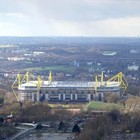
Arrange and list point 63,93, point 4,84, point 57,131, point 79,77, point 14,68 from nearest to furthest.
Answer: point 57,131 → point 63,93 → point 4,84 → point 79,77 → point 14,68

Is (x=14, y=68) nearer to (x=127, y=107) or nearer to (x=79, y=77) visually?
(x=79, y=77)

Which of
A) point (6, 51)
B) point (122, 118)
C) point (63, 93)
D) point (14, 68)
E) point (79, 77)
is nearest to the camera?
point (122, 118)

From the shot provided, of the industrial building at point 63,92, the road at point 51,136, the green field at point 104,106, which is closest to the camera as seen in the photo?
the road at point 51,136

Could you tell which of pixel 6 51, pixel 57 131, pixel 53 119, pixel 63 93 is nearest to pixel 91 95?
pixel 63 93

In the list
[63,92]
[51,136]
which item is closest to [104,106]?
[63,92]

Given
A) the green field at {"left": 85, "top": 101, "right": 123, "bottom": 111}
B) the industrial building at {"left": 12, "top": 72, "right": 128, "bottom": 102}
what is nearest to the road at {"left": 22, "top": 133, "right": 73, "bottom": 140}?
the green field at {"left": 85, "top": 101, "right": 123, "bottom": 111}

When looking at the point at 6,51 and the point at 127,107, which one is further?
the point at 6,51

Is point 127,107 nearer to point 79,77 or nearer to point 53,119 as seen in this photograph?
point 53,119

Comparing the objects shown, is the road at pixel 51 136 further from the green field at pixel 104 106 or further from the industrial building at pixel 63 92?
the industrial building at pixel 63 92

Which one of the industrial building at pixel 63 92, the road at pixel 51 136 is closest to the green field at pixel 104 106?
the industrial building at pixel 63 92

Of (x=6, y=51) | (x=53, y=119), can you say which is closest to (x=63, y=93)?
(x=53, y=119)
